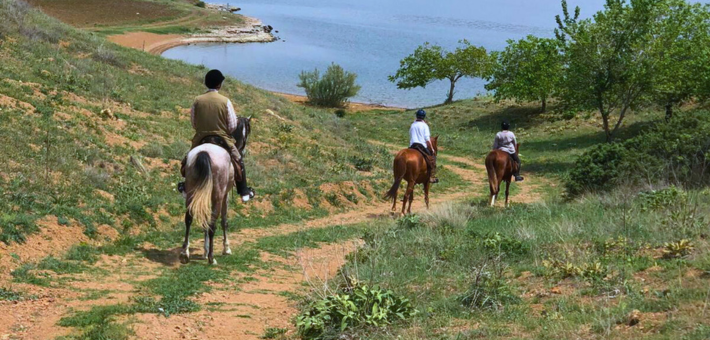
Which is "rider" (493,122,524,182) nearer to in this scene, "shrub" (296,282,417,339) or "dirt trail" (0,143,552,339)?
"dirt trail" (0,143,552,339)

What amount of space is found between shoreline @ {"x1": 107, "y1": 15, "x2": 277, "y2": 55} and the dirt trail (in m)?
59.6

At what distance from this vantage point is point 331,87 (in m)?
59.1

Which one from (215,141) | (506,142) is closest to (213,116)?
(215,141)

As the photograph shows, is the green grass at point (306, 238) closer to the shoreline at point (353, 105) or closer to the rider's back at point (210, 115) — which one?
the rider's back at point (210, 115)

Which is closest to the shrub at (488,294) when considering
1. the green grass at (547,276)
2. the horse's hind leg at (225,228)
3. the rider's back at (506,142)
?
the green grass at (547,276)

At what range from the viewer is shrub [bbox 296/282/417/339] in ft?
22.8

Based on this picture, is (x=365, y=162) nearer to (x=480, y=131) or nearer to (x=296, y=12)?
(x=480, y=131)

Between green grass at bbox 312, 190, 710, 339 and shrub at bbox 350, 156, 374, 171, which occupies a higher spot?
green grass at bbox 312, 190, 710, 339

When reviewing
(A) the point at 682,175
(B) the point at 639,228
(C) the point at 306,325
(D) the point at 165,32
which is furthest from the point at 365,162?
(D) the point at 165,32

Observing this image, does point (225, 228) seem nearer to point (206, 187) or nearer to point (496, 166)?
point (206, 187)

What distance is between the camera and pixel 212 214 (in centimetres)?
1133

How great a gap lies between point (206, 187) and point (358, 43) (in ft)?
331

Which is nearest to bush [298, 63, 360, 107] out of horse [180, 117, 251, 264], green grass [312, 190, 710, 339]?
green grass [312, 190, 710, 339]

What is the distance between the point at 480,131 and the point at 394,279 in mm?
34804
